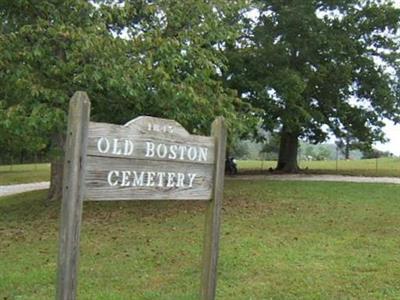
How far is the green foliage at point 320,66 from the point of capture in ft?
59.6

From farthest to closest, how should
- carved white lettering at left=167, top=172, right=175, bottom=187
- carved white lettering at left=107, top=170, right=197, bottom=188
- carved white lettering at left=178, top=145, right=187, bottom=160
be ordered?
carved white lettering at left=178, top=145, right=187, bottom=160, carved white lettering at left=167, top=172, right=175, bottom=187, carved white lettering at left=107, top=170, right=197, bottom=188

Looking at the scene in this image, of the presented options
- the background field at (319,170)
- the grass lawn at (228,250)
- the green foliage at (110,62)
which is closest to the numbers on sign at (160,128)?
the grass lawn at (228,250)

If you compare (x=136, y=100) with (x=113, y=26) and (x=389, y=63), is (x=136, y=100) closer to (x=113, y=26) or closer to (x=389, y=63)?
(x=113, y=26)

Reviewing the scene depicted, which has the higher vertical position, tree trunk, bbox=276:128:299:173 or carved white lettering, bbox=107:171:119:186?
tree trunk, bbox=276:128:299:173

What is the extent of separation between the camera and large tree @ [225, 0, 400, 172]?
18.2 m

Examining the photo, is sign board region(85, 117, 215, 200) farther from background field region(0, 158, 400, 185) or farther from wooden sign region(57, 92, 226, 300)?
background field region(0, 158, 400, 185)

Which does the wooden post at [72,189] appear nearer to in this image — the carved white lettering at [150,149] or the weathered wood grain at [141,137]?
the weathered wood grain at [141,137]

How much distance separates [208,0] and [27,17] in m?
3.87

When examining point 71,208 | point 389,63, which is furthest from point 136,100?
point 389,63

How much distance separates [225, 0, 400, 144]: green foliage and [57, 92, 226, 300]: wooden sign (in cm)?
1294

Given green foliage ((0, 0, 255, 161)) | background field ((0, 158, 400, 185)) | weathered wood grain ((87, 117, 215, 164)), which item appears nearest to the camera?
weathered wood grain ((87, 117, 215, 164))

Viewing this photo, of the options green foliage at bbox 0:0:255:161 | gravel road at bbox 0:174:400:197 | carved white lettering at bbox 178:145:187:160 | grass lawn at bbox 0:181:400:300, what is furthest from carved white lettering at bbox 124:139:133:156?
gravel road at bbox 0:174:400:197

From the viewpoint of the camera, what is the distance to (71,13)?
35.5ft

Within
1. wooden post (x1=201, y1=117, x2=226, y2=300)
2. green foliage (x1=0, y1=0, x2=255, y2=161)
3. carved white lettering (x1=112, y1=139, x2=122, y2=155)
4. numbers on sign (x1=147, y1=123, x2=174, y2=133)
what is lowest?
wooden post (x1=201, y1=117, x2=226, y2=300)
